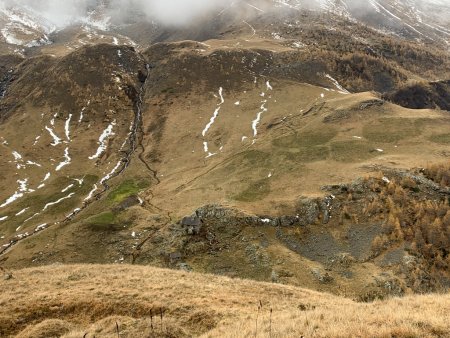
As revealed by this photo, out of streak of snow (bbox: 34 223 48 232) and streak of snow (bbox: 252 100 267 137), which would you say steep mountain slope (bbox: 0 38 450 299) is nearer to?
streak of snow (bbox: 34 223 48 232)

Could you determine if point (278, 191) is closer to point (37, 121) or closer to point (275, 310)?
point (275, 310)

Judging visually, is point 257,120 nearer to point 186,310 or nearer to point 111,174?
point 111,174

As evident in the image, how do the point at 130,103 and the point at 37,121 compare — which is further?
the point at 130,103

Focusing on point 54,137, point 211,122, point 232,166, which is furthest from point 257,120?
point 54,137

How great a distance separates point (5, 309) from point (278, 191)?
5088 centimetres

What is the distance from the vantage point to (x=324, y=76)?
156m

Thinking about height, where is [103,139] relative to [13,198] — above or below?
below

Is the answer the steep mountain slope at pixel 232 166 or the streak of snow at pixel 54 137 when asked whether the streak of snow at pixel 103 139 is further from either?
the streak of snow at pixel 54 137

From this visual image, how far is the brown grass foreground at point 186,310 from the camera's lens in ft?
51.8

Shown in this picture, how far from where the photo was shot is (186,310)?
2191 cm

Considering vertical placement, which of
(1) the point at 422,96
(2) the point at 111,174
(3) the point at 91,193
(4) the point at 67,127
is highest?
(3) the point at 91,193

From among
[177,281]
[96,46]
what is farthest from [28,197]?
[96,46]

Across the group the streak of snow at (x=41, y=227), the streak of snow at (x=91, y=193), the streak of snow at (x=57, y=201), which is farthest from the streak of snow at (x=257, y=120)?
the streak of snow at (x=41, y=227)

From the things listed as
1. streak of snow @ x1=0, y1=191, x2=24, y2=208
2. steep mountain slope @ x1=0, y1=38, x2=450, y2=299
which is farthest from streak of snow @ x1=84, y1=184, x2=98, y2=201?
streak of snow @ x1=0, y1=191, x2=24, y2=208
